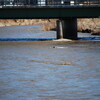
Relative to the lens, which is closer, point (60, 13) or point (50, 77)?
point (50, 77)

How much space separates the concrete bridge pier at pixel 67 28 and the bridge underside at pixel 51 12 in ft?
4.57

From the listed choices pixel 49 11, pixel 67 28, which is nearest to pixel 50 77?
pixel 49 11

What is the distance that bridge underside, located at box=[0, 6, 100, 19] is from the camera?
7125cm

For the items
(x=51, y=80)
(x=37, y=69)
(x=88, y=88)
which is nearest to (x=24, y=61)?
(x=37, y=69)

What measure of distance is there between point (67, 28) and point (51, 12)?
3.17 metres

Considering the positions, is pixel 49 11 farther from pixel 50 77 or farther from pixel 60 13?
pixel 50 77

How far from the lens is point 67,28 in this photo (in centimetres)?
7300

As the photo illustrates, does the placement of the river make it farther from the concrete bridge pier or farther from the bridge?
the concrete bridge pier

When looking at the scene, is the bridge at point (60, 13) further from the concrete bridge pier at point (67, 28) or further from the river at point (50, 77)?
the river at point (50, 77)

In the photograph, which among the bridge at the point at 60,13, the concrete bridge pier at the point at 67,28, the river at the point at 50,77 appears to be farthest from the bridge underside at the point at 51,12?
the river at the point at 50,77

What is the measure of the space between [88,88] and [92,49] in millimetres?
28644

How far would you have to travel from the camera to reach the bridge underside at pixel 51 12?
7125cm

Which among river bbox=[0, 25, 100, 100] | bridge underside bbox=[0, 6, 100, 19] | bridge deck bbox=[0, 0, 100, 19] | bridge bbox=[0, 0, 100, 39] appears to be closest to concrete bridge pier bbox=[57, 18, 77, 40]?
bridge bbox=[0, 0, 100, 39]

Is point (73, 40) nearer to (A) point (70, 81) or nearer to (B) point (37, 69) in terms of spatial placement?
(B) point (37, 69)
